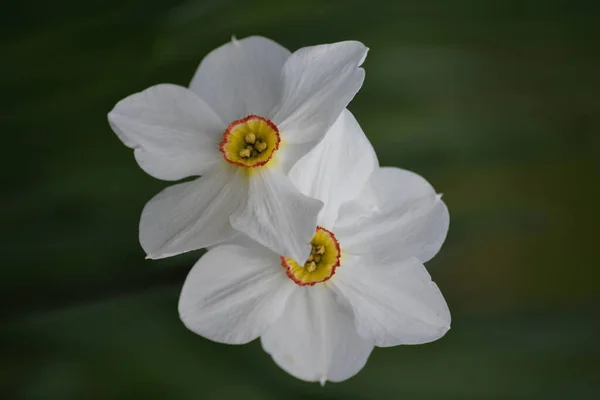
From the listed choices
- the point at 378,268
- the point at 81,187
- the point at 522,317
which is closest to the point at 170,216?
the point at 378,268

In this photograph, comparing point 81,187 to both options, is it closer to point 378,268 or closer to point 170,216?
point 170,216

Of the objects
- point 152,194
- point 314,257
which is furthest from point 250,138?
point 152,194

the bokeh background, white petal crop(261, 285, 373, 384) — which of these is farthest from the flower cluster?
the bokeh background

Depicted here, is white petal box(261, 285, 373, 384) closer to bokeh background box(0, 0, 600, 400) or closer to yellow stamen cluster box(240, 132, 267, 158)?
yellow stamen cluster box(240, 132, 267, 158)

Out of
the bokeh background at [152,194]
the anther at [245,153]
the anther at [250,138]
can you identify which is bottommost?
the bokeh background at [152,194]

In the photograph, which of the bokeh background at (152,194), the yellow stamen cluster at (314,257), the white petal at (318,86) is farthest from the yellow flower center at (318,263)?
the bokeh background at (152,194)

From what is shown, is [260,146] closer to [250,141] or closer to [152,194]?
[250,141]

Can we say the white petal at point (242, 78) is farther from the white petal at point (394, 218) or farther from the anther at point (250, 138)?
the white petal at point (394, 218)
